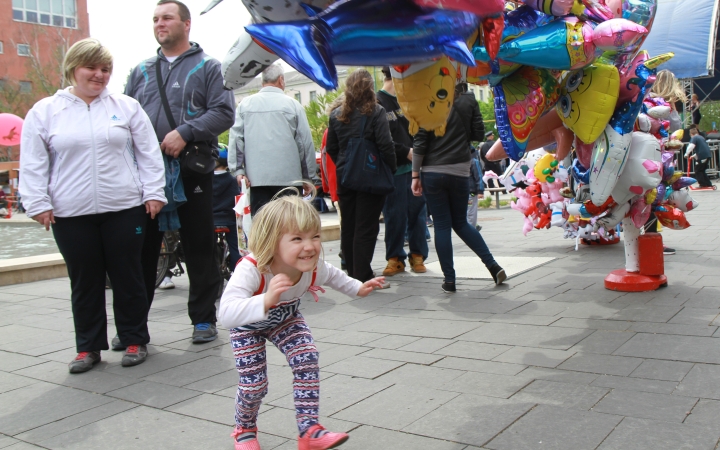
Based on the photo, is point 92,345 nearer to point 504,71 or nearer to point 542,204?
point 504,71

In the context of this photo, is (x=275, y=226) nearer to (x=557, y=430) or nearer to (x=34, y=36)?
(x=557, y=430)

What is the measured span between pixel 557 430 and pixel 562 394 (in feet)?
1.45

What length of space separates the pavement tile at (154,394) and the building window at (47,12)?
52440mm

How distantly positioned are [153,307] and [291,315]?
3.51m

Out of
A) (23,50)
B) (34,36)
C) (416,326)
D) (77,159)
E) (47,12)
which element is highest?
(47,12)

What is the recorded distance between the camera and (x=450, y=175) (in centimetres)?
573

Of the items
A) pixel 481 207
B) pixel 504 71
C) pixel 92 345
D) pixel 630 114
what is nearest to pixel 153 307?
pixel 92 345

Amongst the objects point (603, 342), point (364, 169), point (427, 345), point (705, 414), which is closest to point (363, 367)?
point (427, 345)

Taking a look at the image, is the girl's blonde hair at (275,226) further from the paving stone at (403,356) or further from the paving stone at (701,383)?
the paving stone at (701,383)

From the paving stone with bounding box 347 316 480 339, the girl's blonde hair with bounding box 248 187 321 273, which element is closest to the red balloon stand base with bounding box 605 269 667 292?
the paving stone with bounding box 347 316 480 339

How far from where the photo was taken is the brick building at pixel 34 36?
137 feet

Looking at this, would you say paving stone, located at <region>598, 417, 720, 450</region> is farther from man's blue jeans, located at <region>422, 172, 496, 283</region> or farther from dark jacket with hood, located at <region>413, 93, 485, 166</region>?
dark jacket with hood, located at <region>413, 93, 485, 166</region>

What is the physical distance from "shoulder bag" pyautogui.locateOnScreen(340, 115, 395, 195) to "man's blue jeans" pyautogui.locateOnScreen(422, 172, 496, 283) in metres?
0.47

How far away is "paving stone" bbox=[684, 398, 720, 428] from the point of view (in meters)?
2.75
